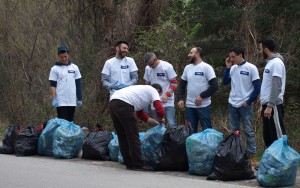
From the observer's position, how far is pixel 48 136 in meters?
12.4

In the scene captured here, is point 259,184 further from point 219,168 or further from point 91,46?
point 91,46

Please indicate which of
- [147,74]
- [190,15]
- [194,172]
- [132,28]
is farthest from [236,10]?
[194,172]

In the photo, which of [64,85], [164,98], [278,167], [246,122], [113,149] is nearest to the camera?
[278,167]

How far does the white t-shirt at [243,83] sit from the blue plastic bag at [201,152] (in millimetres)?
957

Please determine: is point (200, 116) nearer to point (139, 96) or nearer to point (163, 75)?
point (163, 75)

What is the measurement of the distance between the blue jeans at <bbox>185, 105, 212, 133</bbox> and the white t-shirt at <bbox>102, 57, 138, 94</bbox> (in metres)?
1.49

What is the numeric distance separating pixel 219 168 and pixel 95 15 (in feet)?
38.9

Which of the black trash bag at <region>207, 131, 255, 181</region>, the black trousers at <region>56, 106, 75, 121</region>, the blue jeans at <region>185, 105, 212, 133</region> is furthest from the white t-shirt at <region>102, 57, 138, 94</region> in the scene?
the black trash bag at <region>207, 131, 255, 181</region>

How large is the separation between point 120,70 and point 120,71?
0.02 metres

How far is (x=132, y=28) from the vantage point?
61.3 feet

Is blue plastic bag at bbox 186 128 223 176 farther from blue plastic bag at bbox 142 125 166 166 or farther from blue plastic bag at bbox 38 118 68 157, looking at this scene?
blue plastic bag at bbox 38 118 68 157

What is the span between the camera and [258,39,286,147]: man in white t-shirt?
30.8 ft

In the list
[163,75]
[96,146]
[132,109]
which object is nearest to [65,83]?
[96,146]

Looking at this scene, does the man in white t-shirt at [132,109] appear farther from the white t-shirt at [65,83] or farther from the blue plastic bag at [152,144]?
the white t-shirt at [65,83]
